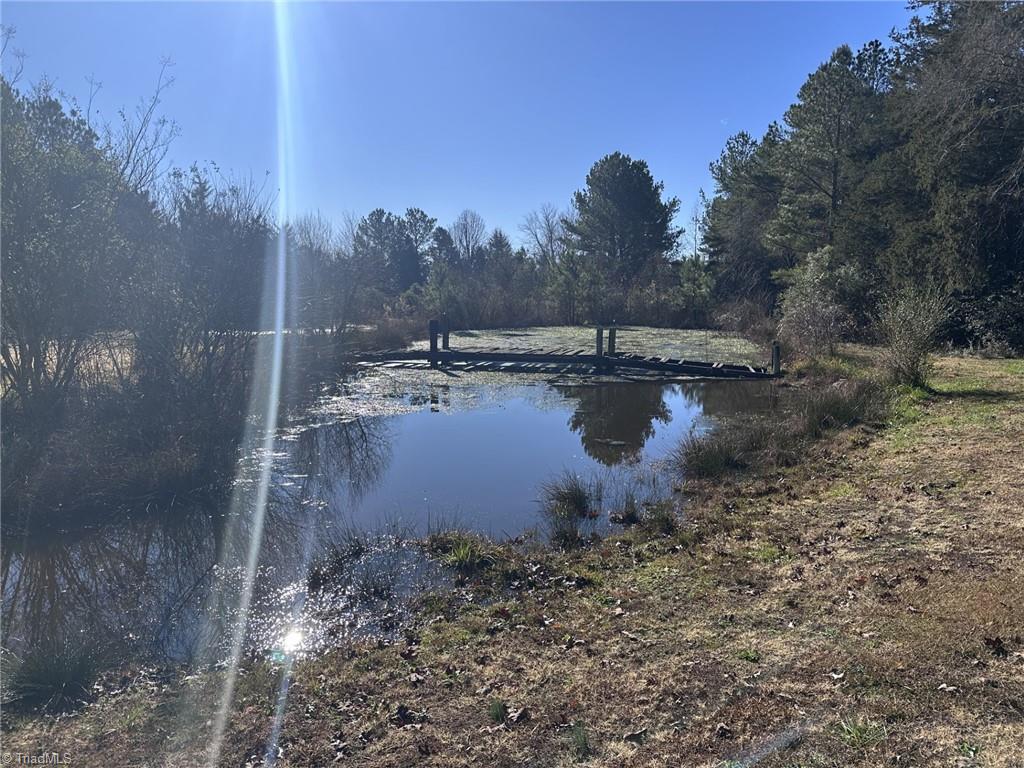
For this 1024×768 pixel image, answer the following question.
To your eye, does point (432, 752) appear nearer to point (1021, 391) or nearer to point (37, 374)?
point (37, 374)

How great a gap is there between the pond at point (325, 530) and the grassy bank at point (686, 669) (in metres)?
0.68

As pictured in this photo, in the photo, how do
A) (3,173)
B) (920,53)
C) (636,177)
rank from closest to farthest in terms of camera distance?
(3,173) → (920,53) → (636,177)

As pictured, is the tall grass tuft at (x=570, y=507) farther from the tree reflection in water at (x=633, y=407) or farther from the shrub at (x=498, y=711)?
the shrub at (x=498, y=711)

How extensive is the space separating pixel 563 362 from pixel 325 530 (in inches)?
548

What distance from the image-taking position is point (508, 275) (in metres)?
38.4

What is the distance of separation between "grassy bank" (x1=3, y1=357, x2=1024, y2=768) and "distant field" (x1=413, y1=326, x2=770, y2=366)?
13.8 m

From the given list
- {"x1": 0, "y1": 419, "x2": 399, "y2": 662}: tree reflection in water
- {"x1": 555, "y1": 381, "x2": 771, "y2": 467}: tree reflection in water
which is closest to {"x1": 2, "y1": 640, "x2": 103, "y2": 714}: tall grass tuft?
{"x1": 0, "y1": 419, "x2": 399, "y2": 662}: tree reflection in water

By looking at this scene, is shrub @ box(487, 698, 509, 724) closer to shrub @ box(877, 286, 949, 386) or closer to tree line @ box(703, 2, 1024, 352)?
shrub @ box(877, 286, 949, 386)

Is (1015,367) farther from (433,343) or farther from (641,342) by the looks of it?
(433,343)

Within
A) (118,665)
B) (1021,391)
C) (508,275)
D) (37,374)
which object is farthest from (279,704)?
(508,275)

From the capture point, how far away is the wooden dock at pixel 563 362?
17750 mm

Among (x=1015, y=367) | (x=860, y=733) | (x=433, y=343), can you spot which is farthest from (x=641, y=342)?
(x=860, y=733)

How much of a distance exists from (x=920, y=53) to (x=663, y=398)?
15.0m

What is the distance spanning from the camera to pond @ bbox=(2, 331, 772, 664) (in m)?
5.16
